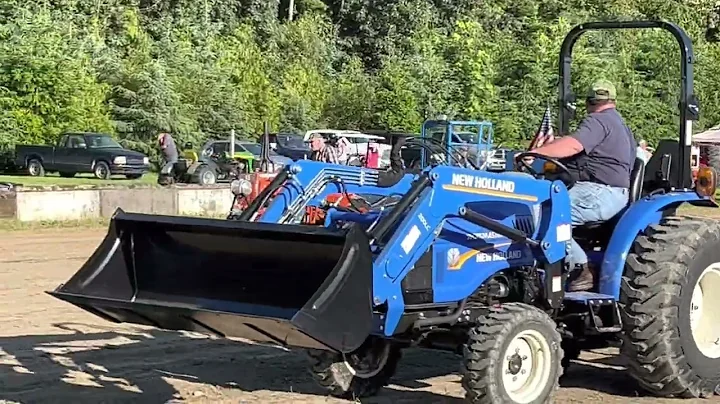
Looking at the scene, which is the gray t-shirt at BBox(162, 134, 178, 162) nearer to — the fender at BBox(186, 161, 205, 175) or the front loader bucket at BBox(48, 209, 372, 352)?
the fender at BBox(186, 161, 205, 175)

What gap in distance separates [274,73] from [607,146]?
156ft

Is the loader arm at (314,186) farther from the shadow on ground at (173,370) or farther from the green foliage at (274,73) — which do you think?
the green foliage at (274,73)

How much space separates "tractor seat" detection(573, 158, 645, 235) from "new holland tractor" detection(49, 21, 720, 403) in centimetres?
1

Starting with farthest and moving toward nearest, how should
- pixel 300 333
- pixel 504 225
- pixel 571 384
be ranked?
pixel 571 384, pixel 504 225, pixel 300 333

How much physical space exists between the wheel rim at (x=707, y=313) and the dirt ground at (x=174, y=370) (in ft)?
1.27

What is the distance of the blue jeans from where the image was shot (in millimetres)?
7320

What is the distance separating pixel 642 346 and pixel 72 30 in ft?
142

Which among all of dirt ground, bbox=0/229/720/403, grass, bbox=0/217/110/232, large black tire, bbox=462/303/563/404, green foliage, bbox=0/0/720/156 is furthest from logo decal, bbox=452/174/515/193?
green foliage, bbox=0/0/720/156

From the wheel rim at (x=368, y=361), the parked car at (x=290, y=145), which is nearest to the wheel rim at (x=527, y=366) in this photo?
the wheel rim at (x=368, y=361)

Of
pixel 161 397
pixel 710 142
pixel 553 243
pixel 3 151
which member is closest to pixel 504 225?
pixel 553 243

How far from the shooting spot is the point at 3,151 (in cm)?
4038

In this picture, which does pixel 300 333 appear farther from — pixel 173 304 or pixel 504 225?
pixel 504 225

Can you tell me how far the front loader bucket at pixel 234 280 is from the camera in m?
5.72

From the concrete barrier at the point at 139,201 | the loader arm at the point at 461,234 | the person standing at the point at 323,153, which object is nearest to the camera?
the loader arm at the point at 461,234
